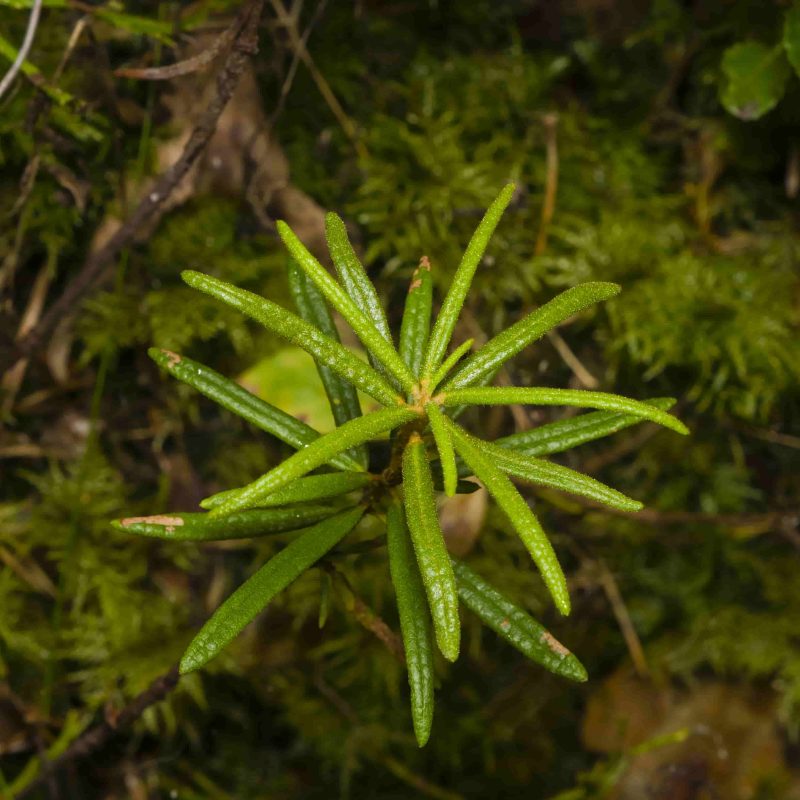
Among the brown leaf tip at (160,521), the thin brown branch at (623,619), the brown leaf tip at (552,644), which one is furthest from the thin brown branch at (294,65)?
the thin brown branch at (623,619)

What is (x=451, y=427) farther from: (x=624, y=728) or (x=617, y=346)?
(x=624, y=728)

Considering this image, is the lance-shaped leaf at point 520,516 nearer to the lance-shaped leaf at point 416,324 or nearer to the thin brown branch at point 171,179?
the lance-shaped leaf at point 416,324

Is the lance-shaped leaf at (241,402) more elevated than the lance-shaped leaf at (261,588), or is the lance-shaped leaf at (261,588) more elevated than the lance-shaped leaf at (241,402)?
the lance-shaped leaf at (241,402)

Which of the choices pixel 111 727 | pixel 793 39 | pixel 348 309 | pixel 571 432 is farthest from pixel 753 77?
pixel 111 727

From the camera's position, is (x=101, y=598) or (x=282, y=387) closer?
(x=282, y=387)

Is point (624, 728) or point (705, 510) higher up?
point (705, 510)

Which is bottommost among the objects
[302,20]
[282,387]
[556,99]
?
[282,387]

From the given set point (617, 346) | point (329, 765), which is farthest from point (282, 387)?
point (329, 765)
